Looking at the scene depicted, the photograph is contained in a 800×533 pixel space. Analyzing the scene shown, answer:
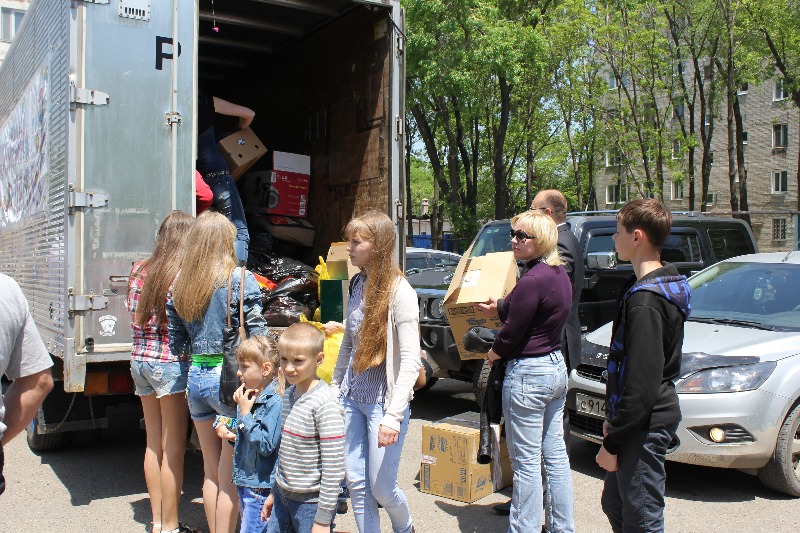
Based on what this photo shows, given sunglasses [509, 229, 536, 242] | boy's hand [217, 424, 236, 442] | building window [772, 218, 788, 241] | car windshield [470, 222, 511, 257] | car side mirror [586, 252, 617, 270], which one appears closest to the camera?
boy's hand [217, 424, 236, 442]

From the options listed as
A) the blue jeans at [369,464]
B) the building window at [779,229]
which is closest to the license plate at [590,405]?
the blue jeans at [369,464]

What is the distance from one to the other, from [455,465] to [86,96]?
3435 mm

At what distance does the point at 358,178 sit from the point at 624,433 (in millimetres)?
4295

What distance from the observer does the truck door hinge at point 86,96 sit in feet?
15.1

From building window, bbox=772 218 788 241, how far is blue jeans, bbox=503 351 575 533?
41759 millimetres

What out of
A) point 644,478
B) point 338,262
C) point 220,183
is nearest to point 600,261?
point 338,262

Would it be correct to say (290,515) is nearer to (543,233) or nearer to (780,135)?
(543,233)

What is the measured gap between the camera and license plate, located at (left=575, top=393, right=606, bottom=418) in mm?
5590

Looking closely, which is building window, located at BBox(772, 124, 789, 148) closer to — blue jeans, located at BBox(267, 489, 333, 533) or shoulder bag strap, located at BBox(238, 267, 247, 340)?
shoulder bag strap, located at BBox(238, 267, 247, 340)

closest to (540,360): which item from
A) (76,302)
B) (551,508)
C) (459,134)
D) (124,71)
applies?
(551,508)

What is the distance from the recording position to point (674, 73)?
2809 cm

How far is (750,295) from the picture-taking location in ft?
20.8

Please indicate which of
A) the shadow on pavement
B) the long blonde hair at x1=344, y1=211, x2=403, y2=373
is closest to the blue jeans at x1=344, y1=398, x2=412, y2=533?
the long blonde hair at x1=344, y1=211, x2=403, y2=373

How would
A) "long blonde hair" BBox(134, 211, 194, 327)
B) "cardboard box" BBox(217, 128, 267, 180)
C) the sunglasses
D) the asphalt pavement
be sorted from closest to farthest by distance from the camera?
the sunglasses → "long blonde hair" BBox(134, 211, 194, 327) → the asphalt pavement → "cardboard box" BBox(217, 128, 267, 180)
